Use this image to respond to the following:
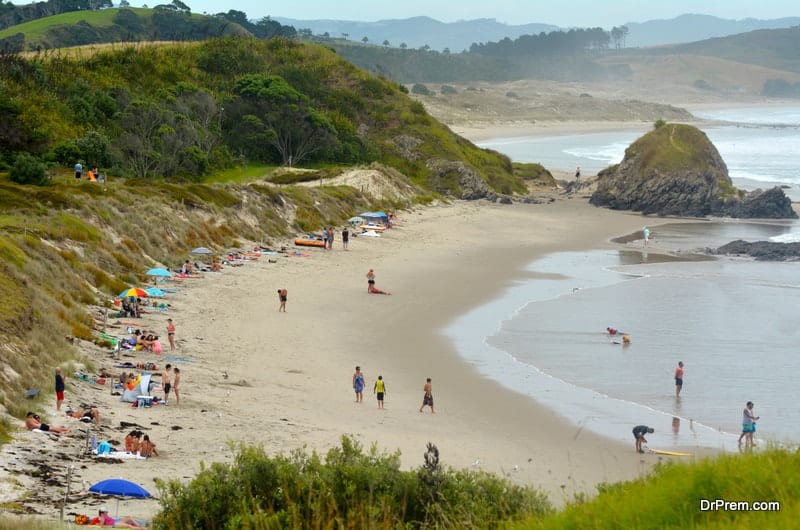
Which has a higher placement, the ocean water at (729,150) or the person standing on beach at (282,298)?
the person standing on beach at (282,298)

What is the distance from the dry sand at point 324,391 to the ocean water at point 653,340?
3.44 feet

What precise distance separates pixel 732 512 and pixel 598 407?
15.1 m

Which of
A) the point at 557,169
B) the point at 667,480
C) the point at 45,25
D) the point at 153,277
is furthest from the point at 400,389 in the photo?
the point at 45,25

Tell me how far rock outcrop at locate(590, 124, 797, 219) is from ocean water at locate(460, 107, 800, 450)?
8.94 meters

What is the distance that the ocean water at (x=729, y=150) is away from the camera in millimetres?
80750

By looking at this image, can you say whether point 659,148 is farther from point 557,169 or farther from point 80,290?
point 80,290

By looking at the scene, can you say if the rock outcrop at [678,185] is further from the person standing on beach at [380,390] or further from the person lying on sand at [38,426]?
the person lying on sand at [38,426]

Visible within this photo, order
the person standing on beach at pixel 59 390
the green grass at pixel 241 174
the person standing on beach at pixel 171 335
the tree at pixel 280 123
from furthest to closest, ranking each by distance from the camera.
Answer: the tree at pixel 280 123
the green grass at pixel 241 174
the person standing on beach at pixel 171 335
the person standing on beach at pixel 59 390

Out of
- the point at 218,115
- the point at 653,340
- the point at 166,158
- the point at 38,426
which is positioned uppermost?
the point at 218,115

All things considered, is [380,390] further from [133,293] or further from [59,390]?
[133,293]

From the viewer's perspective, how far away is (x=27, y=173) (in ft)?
135

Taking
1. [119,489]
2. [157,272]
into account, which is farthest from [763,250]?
[119,489]

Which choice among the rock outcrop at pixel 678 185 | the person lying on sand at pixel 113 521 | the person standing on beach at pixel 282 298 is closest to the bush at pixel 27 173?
the person standing on beach at pixel 282 298

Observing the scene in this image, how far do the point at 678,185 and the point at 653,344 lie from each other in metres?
37.1
